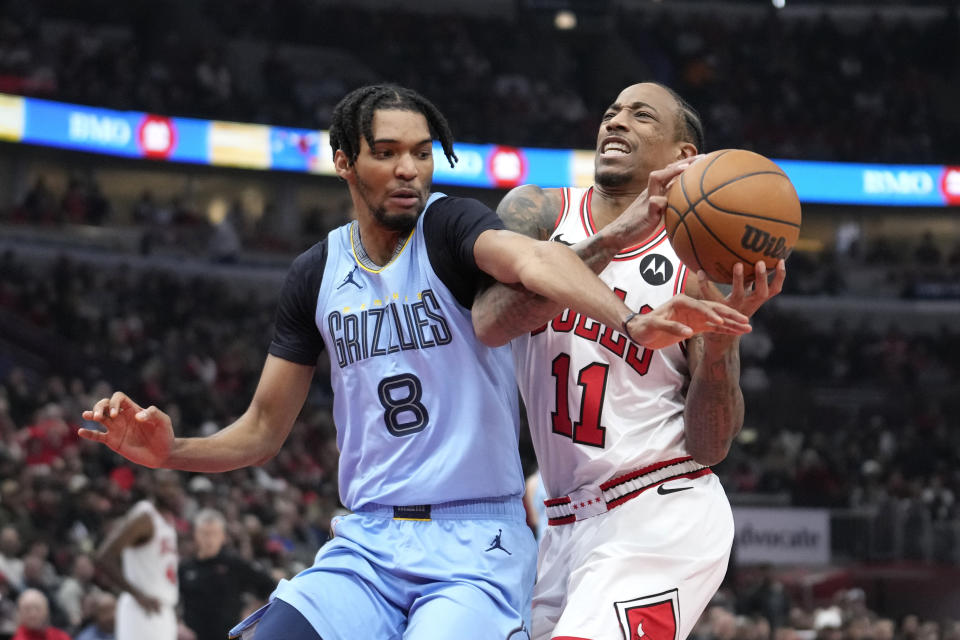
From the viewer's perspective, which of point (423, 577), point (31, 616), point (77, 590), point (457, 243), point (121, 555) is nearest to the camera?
point (423, 577)

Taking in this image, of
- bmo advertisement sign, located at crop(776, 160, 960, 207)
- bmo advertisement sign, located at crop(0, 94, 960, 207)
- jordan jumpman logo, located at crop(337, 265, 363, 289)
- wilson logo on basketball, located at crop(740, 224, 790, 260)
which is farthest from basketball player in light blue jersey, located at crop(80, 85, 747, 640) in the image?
bmo advertisement sign, located at crop(776, 160, 960, 207)

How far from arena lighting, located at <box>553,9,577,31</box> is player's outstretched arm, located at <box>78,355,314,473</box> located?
24.2 meters

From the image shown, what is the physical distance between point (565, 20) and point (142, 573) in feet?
72.9

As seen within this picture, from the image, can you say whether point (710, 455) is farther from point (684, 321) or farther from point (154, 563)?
point (154, 563)

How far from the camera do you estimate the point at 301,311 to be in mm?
3990

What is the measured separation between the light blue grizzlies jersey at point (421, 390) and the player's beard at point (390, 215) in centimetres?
3

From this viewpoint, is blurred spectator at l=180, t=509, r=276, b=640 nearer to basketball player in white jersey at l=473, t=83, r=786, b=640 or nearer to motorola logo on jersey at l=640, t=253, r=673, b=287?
basketball player in white jersey at l=473, t=83, r=786, b=640

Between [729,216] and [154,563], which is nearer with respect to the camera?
[729,216]

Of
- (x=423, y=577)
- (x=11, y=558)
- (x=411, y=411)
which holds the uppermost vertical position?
(x=411, y=411)

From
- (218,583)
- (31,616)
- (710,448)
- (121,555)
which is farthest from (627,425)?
(31,616)

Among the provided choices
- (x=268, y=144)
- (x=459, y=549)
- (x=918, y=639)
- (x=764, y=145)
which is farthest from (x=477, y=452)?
(x=764, y=145)

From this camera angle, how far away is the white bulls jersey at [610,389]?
3930mm

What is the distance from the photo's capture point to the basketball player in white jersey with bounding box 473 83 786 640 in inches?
147

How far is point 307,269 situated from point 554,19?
25.5m
